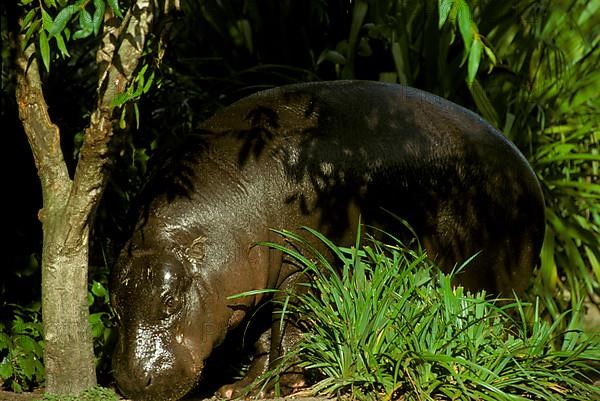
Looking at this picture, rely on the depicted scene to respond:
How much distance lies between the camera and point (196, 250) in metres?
4.44

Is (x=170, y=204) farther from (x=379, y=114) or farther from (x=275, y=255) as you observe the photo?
(x=379, y=114)

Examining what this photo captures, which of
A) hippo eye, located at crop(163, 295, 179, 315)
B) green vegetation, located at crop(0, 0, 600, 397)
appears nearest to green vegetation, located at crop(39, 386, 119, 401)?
hippo eye, located at crop(163, 295, 179, 315)

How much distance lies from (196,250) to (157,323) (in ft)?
1.12

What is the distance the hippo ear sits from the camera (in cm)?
443

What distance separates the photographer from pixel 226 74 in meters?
7.22

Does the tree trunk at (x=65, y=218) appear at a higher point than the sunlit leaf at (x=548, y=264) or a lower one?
higher

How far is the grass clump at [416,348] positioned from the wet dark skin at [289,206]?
0.34m

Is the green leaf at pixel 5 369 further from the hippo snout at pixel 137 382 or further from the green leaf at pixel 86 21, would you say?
the green leaf at pixel 86 21

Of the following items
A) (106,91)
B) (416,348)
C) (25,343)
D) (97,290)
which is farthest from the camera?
(97,290)

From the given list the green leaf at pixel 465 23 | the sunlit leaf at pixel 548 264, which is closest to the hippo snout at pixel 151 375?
the green leaf at pixel 465 23

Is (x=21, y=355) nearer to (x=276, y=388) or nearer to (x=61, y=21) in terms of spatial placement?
(x=276, y=388)

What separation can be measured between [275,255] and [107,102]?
3.34 feet

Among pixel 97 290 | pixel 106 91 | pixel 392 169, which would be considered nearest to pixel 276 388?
pixel 392 169

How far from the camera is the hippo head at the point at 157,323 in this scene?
170 inches
